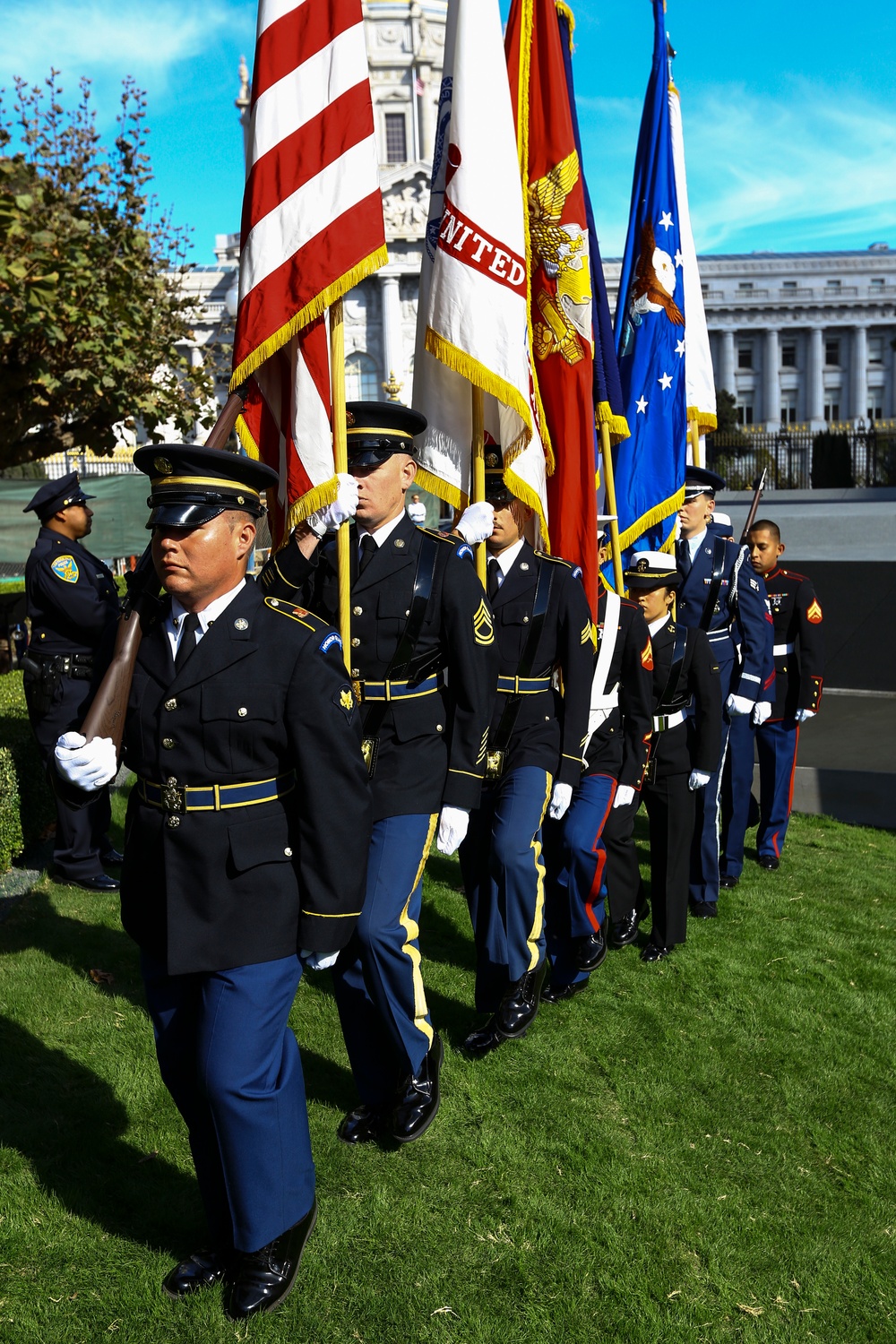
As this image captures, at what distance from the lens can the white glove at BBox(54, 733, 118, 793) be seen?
2865 millimetres

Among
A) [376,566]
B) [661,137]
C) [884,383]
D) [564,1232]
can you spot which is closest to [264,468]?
[376,566]

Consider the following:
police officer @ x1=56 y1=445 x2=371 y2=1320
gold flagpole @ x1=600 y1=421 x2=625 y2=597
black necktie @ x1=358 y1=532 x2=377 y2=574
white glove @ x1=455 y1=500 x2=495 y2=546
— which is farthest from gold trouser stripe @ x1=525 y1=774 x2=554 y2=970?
gold flagpole @ x1=600 y1=421 x2=625 y2=597

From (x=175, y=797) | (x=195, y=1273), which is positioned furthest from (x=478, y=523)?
(x=195, y=1273)

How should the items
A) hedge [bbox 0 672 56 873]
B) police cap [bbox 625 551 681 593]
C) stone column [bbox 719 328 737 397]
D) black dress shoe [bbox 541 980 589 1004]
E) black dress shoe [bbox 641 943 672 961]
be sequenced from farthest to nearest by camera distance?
1. stone column [bbox 719 328 737 397]
2. hedge [bbox 0 672 56 873]
3. police cap [bbox 625 551 681 593]
4. black dress shoe [bbox 641 943 672 961]
5. black dress shoe [bbox 541 980 589 1004]

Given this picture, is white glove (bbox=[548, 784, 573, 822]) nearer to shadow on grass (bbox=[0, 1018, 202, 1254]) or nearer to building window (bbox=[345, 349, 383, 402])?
shadow on grass (bbox=[0, 1018, 202, 1254])

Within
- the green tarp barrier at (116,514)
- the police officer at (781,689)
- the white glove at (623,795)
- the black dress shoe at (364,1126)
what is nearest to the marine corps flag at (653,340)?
the police officer at (781,689)

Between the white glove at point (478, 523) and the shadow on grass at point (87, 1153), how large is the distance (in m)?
2.53

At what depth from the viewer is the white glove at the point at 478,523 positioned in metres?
4.58

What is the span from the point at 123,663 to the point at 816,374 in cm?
9115

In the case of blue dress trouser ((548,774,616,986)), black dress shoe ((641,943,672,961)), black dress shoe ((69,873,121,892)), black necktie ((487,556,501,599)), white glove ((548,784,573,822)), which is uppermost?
black necktie ((487,556,501,599))

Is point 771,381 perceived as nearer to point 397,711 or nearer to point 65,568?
point 65,568

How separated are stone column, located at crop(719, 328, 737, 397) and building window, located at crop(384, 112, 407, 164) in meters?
27.0

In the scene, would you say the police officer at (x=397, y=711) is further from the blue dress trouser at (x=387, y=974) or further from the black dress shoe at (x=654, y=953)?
the black dress shoe at (x=654, y=953)

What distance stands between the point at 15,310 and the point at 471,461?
519cm
